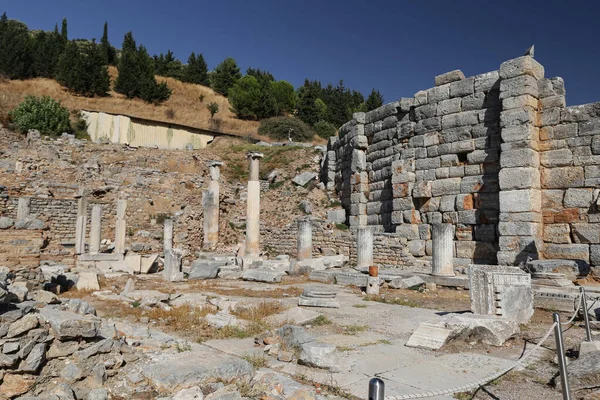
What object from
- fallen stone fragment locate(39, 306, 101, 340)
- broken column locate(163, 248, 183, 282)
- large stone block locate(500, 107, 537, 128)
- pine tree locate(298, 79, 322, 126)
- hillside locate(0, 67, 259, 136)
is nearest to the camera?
fallen stone fragment locate(39, 306, 101, 340)

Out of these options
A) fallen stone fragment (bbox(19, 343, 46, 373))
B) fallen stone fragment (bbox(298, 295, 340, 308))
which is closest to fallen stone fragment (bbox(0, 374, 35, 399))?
fallen stone fragment (bbox(19, 343, 46, 373))

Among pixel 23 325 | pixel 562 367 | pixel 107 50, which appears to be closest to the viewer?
pixel 562 367

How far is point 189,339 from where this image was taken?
21.2 ft

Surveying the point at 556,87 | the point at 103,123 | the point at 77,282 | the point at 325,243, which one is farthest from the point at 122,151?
the point at 556,87

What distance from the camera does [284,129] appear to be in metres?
49.2

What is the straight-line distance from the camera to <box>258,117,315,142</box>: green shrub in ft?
161

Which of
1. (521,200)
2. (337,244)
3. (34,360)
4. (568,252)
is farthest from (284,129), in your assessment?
(34,360)

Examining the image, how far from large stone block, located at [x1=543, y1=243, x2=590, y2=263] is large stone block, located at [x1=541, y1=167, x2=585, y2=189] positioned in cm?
157

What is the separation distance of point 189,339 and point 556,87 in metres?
11.6

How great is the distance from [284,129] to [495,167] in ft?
123

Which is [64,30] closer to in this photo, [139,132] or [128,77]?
[128,77]

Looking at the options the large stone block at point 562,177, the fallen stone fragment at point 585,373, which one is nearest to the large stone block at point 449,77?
the large stone block at point 562,177

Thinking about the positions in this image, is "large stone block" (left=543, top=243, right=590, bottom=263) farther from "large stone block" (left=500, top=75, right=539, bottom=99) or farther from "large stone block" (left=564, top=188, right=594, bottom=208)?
"large stone block" (left=500, top=75, right=539, bottom=99)

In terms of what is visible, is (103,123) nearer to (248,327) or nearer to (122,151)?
(122,151)
